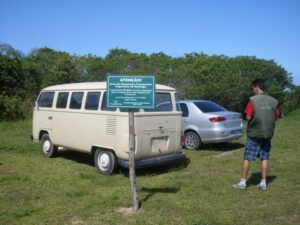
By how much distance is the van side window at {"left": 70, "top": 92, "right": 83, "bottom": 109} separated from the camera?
32.5 ft

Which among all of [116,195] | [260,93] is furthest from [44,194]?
[260,93]

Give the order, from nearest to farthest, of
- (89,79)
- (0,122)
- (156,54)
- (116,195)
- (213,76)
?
(116,195) < (0,122) < (213,76) < (89,79) < (156,54)

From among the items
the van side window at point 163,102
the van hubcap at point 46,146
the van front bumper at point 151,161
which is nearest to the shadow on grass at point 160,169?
the van front bumper at point 151,161

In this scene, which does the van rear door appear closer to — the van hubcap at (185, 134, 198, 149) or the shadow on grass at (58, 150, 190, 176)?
the shadow on grass at (58, 150, 190, 176)

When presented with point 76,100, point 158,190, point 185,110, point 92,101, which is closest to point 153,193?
point 158,190

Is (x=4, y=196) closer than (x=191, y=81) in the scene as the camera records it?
Yes

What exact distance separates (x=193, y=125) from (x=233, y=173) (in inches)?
147

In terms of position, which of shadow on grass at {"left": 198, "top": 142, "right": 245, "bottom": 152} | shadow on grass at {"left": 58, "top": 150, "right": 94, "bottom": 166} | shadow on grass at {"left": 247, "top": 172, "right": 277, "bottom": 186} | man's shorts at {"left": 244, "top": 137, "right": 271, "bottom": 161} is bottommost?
shadow on grass at {"left": 247, "top": 172, "right": 277, "bottom": 186}

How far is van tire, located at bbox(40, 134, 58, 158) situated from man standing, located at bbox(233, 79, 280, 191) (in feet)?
17.8

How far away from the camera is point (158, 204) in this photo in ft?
21.9

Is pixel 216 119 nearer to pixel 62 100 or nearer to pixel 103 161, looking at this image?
pixel 103 161

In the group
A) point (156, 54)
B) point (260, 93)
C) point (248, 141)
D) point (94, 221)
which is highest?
point (156, 54)

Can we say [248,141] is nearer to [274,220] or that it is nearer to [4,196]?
[274,220]

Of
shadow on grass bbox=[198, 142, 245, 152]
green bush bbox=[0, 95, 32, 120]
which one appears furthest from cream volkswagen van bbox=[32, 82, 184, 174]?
green bush bbox=[0, 95, 32, 120]
